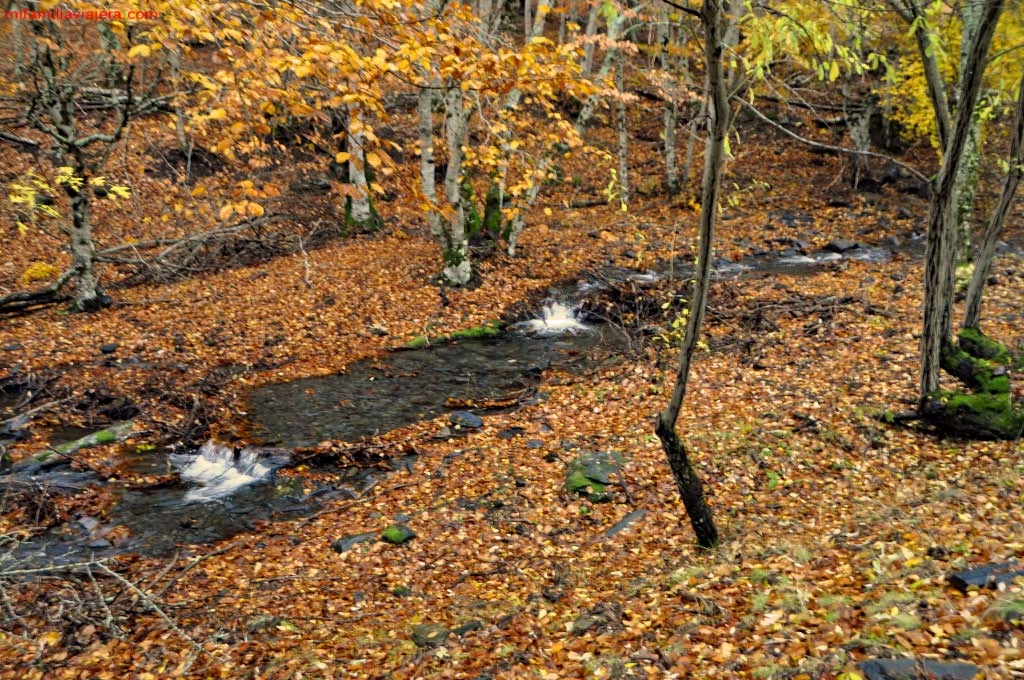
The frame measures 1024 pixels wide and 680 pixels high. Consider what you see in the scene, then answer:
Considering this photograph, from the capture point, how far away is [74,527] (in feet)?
25.5

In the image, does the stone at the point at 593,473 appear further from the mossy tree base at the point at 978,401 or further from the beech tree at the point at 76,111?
the beech tree at the point at 76,111

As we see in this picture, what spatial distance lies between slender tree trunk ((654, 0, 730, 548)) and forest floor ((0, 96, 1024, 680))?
1.71ft

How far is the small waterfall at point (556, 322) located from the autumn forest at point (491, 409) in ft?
0.43

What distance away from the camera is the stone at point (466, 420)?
35.5 ft

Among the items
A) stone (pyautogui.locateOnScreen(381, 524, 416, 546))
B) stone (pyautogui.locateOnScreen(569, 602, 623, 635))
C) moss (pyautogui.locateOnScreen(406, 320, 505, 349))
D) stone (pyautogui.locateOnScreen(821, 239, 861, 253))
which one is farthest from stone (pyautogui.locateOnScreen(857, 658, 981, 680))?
stone (pyautogui.locateOnScreen(821, 239, 861, 253))

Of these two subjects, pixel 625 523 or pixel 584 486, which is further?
pixel 584 486

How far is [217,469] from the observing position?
9.50 meters

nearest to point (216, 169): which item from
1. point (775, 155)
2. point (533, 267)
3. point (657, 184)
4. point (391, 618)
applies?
point (533, 267)

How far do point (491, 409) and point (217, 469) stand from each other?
15.5 feet

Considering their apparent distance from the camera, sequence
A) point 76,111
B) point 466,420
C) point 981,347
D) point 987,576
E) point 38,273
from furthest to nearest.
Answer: point 38,273, point 76,111, point 466,420, point 981,347, point 987,576

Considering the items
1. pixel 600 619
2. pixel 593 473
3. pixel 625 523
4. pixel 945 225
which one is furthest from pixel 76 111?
pixel 945 225

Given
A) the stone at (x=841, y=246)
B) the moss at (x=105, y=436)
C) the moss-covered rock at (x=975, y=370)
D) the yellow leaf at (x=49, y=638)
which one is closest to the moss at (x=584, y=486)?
the moss-covered rock at (x=975, y=370)

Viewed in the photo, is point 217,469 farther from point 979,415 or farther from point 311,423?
point 979,415

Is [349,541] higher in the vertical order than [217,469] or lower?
higher
